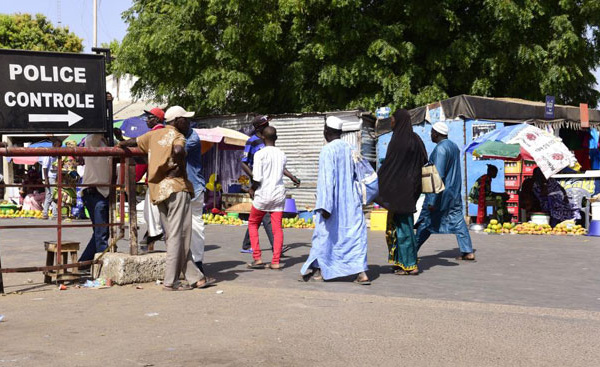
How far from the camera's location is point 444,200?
10.3m

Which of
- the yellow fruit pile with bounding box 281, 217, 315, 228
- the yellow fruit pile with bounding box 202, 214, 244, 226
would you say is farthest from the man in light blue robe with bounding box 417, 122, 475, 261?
the yellow fruit pile with bounding box 202, 214, 244, 226

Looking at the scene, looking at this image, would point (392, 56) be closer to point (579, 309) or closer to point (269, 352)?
point (579, 309)

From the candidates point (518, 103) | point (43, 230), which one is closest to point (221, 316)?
point (43, 230)

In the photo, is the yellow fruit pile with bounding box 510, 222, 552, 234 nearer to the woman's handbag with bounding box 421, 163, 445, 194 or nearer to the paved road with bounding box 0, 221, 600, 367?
the paved road with bounding box 0, 221, 600, 367

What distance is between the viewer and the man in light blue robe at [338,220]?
844cm

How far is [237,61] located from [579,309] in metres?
18.0

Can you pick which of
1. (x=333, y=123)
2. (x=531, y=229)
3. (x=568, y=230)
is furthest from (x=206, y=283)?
(x=568, y=230)

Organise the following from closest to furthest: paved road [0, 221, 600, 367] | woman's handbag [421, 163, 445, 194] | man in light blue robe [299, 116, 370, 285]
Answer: paved road [0, 221, 600, 367]
man in light blue robe [299, 116, 370, 285]
woman's handbag [421, 163, 445, 194]

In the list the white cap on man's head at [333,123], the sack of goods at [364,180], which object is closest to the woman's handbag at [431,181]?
the sack of goods at [364,180]

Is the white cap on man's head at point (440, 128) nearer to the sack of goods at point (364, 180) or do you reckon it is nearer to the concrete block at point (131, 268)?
the sack of goods at point (364, 180)

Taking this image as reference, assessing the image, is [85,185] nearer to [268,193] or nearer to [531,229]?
[268,193]

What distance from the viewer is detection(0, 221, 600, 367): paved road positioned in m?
5.05

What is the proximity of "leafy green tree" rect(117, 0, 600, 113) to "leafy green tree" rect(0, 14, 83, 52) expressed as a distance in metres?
26.3

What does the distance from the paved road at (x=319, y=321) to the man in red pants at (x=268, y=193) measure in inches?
12.7
